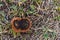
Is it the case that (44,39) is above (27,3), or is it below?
below

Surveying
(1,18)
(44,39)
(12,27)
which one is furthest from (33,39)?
(1,18)

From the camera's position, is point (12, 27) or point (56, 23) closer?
point (12, 27)

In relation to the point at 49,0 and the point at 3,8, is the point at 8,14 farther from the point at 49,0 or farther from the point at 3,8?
the point at 49,0

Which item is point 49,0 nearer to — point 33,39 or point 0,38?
point 33,39

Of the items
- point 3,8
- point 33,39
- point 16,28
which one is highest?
point 3,8

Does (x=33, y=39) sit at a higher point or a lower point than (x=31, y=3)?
lower

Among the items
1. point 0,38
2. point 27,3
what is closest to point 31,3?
point 27,3
